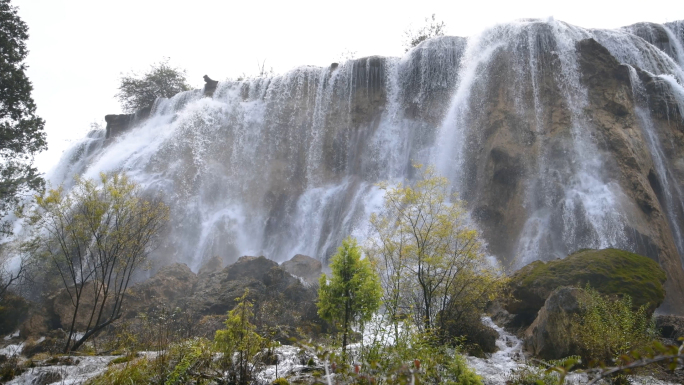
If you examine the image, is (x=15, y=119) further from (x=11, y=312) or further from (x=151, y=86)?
(x=151, y=86)

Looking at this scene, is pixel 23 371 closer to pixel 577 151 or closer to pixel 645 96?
pixel 577 151

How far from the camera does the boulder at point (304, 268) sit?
2009cm

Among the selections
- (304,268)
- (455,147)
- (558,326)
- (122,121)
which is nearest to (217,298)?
(304,268)

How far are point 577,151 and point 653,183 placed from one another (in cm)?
388

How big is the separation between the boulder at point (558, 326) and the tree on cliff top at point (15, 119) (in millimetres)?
23216

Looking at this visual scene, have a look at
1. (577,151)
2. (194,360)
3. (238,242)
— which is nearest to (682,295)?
(577,151)

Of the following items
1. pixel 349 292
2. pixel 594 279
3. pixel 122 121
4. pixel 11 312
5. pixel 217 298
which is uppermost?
pixel 122 121

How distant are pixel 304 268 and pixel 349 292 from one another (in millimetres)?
11812

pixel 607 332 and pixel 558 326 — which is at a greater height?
pixel 607 332

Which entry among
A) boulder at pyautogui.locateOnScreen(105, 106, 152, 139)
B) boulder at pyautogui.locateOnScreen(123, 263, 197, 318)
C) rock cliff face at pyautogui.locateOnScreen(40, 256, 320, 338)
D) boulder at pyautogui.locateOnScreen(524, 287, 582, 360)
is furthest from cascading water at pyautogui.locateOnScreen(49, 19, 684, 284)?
boulder at pyautogui.locateOnScreen(524, 287, 582, 360)

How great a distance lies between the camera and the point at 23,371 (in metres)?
8.34

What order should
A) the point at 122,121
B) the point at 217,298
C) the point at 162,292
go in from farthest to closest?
the point at 122,121 < the point at 162,292 < the point at 217,298

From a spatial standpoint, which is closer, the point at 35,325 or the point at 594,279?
the point at 594,279

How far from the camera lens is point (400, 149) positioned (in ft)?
89.7
